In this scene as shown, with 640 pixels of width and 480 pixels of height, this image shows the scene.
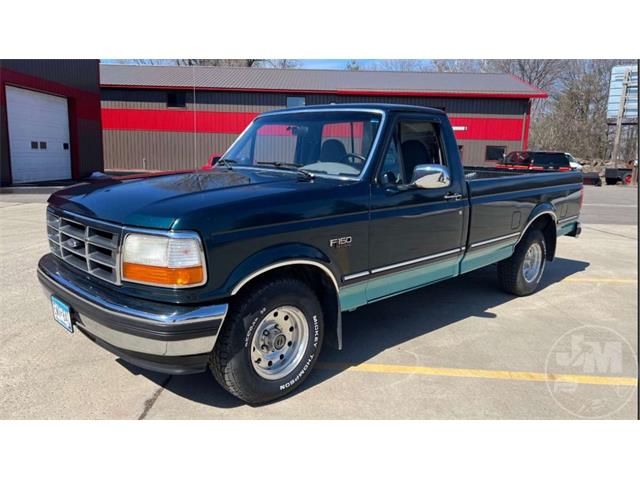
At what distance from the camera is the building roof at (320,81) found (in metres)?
26.7

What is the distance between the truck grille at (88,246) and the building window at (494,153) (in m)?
27.6

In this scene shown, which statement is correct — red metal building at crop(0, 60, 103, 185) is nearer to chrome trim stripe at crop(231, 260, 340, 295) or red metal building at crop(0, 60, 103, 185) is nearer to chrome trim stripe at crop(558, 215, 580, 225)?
chrome trim stripe at crop(231, 260, 340, 295)

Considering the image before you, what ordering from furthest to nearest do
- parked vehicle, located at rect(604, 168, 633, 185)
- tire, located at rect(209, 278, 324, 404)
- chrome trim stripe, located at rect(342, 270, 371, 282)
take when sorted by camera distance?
parked vehicle, located at rect(604, 168, 633, 185), chrome trim stripe, located at rect(342, 270, 371, 282), tire, located at rect(209, 278, 324, 404)

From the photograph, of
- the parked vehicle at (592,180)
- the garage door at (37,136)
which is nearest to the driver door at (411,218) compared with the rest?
the garage door at (37,136)

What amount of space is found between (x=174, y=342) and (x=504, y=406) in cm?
232

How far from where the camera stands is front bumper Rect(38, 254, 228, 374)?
2730 millimetres

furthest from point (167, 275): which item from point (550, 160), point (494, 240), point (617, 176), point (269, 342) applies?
point (617, 176)

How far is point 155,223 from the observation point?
277 centimetres

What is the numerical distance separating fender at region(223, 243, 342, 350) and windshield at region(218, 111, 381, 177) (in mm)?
855

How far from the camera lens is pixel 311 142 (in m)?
4.28

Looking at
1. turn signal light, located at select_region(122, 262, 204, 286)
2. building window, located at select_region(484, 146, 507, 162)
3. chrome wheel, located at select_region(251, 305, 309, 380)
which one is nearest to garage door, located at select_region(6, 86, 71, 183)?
turn signal light, located at select_region(122, 262, 204, 286)

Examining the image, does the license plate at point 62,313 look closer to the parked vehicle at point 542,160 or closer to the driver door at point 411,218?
the driver door at point 411,218

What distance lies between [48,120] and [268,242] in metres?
18.7

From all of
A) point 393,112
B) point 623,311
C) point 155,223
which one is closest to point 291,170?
point 393,112
